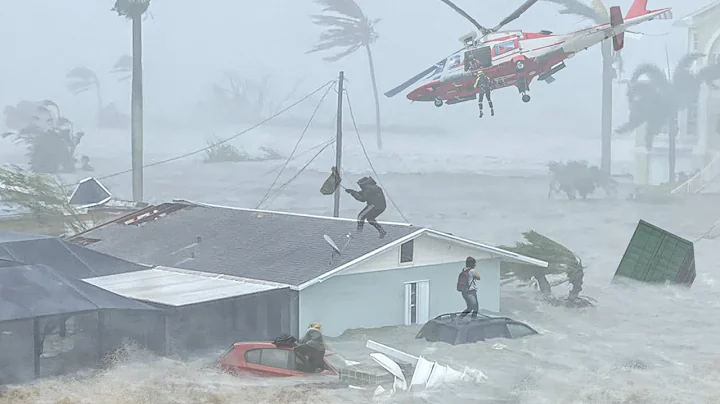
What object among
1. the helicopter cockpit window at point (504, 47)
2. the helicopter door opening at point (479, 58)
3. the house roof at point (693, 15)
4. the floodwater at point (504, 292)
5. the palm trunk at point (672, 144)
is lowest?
the floodwater at point (504, 292)

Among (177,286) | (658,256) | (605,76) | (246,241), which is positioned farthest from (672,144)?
(177,286)

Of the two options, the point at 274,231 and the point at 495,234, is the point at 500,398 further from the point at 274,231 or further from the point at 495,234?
the point at 495,234

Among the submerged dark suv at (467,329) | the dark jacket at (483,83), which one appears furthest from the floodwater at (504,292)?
the dark jacket at (483,83)

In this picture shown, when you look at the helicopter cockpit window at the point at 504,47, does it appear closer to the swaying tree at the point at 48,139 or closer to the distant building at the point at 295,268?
the distant building at the point at 295,268

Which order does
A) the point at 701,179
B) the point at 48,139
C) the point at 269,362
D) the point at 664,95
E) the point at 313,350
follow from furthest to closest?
the point at 48,139, the point at 664,95, the point at 701,179, the point at 269,362, the point at 313,350

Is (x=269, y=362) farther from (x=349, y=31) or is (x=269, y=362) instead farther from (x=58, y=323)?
(x=349, y=31)

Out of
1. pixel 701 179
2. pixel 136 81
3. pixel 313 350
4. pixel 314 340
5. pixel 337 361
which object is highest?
pixel 136 81

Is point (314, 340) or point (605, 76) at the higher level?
point (605, 76)
